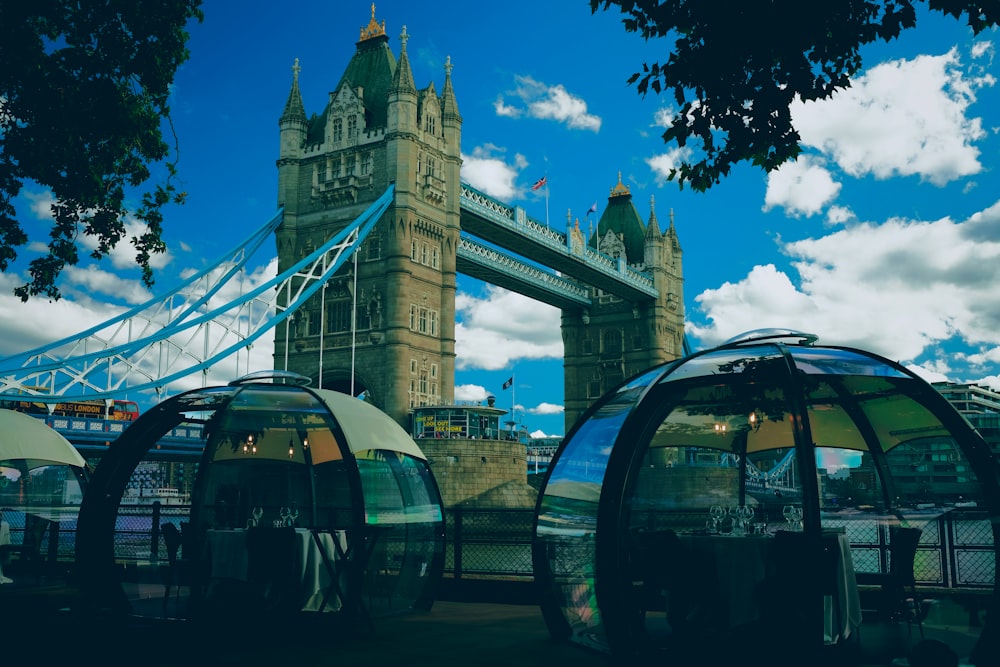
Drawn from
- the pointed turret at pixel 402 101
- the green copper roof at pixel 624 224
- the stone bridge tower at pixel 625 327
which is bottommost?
the stone bridge tower at pixel 625 327

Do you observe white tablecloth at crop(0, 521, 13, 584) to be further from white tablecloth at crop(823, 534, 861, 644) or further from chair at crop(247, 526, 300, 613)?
white tablecloth at crop(823, 534, 861, 644)

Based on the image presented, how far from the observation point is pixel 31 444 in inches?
439

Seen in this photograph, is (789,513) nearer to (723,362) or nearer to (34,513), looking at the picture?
(723,362)

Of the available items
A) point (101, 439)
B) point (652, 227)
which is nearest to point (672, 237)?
point (652, 227)

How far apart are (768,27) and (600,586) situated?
4432 millimetres

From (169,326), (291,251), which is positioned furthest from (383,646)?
(291,251)

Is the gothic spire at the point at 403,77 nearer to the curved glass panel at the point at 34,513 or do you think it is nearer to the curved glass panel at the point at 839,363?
the curved glass panel at the point at 34,513

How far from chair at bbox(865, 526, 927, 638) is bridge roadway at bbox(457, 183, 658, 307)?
146ft

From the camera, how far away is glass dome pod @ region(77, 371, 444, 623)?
315 inches

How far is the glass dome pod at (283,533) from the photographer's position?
8.00m

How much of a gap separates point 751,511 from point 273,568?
4.27 m

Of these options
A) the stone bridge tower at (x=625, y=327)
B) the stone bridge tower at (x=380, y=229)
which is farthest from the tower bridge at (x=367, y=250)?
the stone bridge tower at (x=625, y=327)

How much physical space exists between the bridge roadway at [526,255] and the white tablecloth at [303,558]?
141ft

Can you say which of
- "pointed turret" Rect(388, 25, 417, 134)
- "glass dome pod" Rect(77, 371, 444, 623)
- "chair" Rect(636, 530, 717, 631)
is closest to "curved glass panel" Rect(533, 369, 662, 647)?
"chair" Rect(636, 530, 717, 631)
